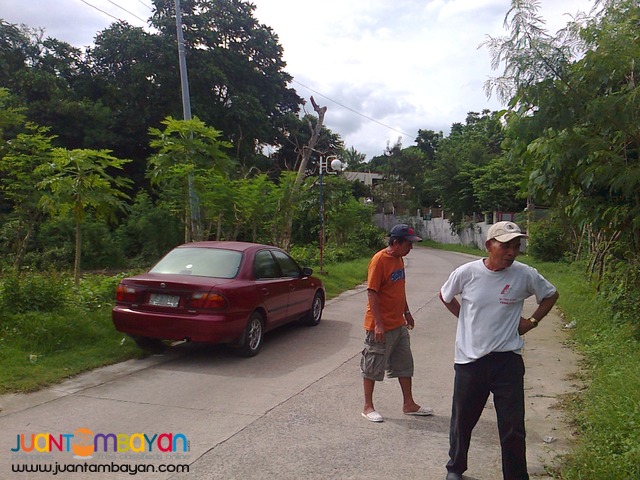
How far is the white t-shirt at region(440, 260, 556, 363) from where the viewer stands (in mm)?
3760

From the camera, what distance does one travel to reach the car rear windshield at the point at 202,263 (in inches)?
301

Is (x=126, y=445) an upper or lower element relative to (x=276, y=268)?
lower

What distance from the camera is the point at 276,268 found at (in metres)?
8.78

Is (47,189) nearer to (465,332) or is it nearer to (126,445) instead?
(126,445)

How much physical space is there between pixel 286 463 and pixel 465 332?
1.60 m

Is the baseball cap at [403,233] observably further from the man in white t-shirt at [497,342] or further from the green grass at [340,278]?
the green grass at [340,278]

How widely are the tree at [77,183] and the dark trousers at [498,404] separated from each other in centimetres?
707

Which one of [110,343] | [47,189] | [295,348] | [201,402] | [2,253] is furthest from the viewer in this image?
[2,253]

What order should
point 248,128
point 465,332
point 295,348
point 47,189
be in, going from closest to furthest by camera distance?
point 465,332
point 295,348
point 47,189
point 248,128

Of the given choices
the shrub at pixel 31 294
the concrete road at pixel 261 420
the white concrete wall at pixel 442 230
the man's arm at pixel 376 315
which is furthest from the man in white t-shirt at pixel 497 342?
the white concrete wall at pixel 442 230

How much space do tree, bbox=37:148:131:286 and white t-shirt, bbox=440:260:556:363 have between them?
6.91 metres

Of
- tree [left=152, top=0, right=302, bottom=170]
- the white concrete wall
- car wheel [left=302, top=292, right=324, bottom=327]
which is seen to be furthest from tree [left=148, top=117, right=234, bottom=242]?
the white concrete wall

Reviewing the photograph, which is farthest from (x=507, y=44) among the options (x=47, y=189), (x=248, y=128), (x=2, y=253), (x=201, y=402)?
(x=248, y=128)

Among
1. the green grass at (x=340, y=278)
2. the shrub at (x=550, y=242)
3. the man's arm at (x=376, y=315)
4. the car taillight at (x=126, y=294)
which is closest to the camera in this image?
the man's arm at (x=376, y=315)
